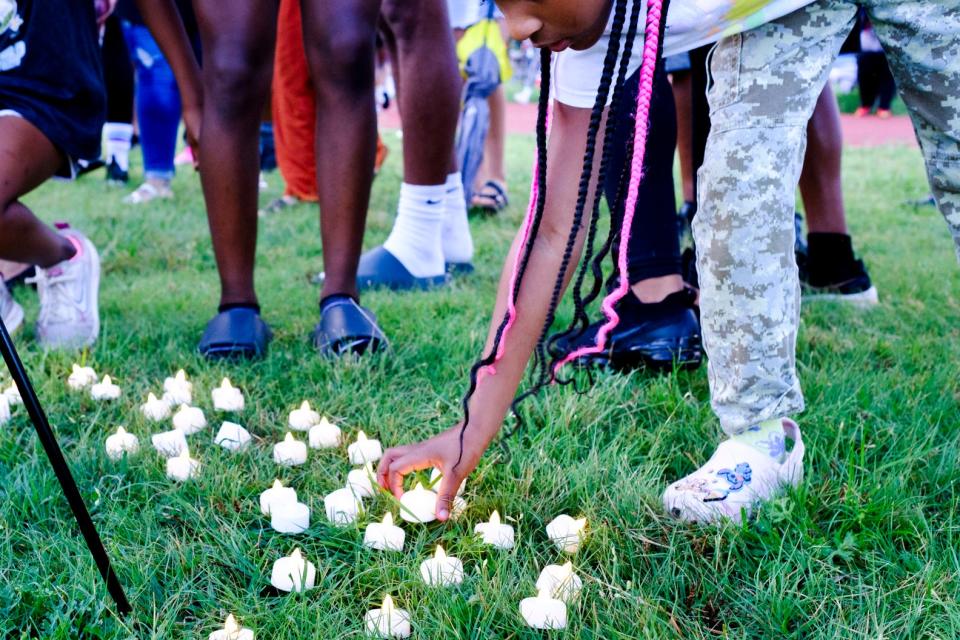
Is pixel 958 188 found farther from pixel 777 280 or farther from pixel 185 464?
pixel 185 464

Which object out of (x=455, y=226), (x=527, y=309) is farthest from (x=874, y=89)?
(x=527, y=309)

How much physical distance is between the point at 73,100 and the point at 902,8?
6.39 ft

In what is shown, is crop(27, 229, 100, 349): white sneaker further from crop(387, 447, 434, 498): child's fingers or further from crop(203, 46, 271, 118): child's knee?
crop(387, 447, 434, 498): child's fingers

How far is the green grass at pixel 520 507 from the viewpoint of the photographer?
1.21 m

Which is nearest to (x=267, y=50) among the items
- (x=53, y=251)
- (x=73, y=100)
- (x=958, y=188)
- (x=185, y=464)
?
(x=73, y=100)

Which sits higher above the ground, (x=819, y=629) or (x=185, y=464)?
(x=819, y=629)

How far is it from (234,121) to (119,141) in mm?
3898

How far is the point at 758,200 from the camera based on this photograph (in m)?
1.33

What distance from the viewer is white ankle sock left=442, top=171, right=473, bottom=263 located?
315cm

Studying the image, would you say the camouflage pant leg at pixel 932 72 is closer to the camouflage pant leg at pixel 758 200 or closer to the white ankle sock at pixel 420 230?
the camouflage pant leg at pixel 758 200

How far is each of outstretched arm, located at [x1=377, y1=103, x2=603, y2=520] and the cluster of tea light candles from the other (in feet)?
0.18

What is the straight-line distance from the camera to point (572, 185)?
139 centimetres

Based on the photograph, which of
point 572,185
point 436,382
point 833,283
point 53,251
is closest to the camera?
point 572,185

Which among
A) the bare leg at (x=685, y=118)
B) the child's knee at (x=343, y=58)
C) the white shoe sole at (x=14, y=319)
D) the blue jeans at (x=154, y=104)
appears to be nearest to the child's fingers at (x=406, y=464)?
the child's knee at (x=343, y=58)
